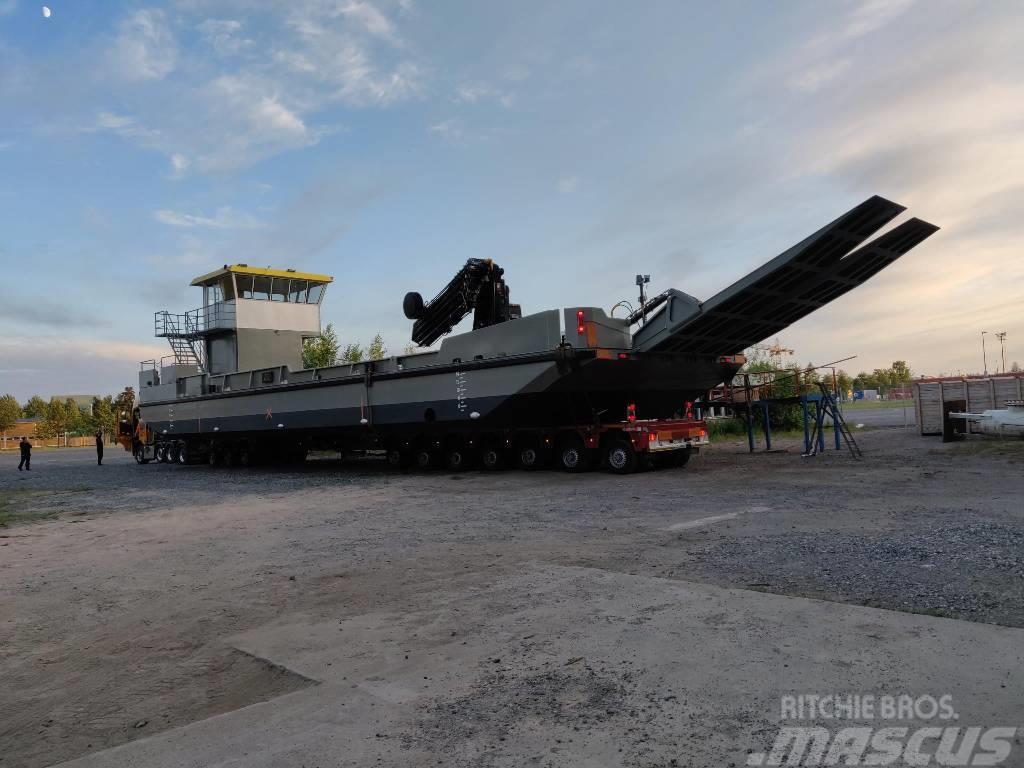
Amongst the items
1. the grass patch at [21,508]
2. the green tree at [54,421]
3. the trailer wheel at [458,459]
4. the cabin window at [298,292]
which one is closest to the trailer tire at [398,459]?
the trailer wheel at [458,459]

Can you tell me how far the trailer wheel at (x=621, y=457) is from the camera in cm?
1242

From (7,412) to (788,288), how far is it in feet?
259

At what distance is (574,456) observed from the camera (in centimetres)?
1318

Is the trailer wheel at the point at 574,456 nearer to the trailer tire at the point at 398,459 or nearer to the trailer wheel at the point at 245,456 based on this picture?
the trailer tire at the point at 398,459

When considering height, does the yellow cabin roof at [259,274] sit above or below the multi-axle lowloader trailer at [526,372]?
above

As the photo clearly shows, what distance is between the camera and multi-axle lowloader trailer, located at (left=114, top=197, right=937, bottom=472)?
1094cm

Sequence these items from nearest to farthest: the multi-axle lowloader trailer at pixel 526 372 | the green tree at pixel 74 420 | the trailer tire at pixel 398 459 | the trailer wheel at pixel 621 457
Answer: the multi-axle lowloader trailer at pixel 526 372 < the trailer wheel at pixel 621 457 < the trailer tire at pixel 398 459 < the green tree at pixel 74 420

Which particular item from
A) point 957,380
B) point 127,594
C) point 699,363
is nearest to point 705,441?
point 699,363

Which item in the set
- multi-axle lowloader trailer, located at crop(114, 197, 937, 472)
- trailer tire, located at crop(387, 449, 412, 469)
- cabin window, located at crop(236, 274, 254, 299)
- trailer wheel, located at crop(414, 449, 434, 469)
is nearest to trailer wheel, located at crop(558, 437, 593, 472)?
multi-axle lowloader trailer, located at crop(114, 197, 937, 472)

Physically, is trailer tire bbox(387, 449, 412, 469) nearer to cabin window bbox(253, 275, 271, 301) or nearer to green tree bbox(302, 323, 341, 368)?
cabin window bbox(253, 275, 271, 301)

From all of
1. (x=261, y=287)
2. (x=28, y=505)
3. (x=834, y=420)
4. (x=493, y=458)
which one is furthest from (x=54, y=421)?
(x=834, y=420)

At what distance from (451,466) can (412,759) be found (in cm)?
1240

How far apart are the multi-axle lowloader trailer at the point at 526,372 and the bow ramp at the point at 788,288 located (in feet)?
0.09
